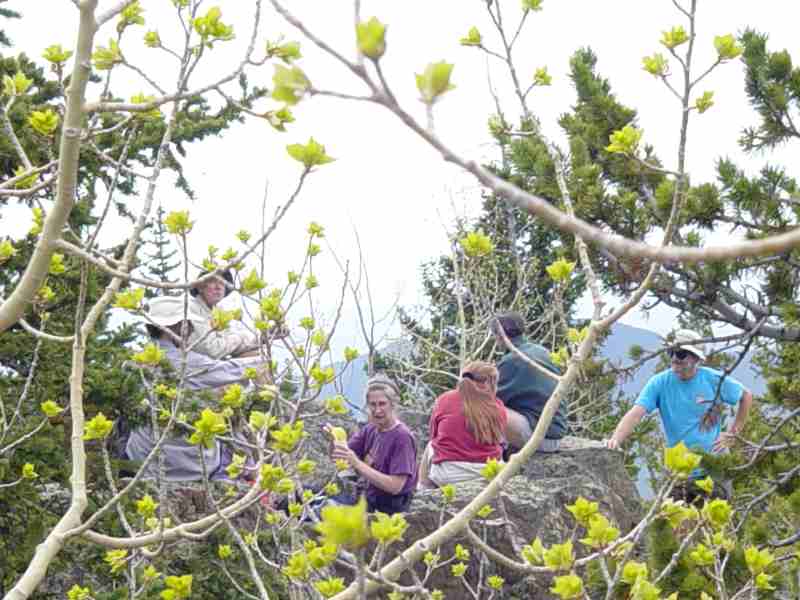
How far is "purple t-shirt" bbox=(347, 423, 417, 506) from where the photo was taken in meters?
5.57

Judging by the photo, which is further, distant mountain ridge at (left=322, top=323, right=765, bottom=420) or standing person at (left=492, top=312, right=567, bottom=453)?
standing person at (left=492, top=312, right=567, bottom=453)

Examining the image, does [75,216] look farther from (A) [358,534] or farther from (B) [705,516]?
(A) [358,534]

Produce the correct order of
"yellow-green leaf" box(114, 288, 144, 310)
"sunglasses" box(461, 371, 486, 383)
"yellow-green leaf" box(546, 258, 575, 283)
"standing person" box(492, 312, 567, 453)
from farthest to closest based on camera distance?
"standing person" box(492, 312, 567, 453) < "sunglasses" box(461, 371, 486, 383) < "yellow-green leaf" box(114, 288, 144, 310) < "yellow-green leaf" box(546, 258, 575, 283)

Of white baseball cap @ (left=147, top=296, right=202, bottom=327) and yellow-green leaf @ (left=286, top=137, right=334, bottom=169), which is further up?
white baseball cap @ (left=147, top=296, right=202, bottom=327)

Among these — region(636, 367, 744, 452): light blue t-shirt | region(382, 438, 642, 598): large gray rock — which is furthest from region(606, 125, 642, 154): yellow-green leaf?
region(636, 367, 744, 452): light blue t-shirt

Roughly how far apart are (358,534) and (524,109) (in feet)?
5.30

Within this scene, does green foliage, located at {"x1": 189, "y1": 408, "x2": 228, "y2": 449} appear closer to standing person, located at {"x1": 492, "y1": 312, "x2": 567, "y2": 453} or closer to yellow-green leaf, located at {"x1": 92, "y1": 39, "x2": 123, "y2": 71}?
yellow-green leaf, located at {"x1": 92, "y1": 39, "x2": 123, "y2": 71}

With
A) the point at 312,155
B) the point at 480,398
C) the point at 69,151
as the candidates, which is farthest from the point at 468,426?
the point at 69,151

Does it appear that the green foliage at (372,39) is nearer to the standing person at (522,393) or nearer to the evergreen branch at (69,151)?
the evergreen branch at (69,151)

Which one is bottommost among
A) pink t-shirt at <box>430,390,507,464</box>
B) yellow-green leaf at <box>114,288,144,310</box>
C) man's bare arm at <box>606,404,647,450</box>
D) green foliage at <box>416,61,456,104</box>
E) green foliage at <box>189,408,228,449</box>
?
green foliage at <box>416,61,456,104</box>

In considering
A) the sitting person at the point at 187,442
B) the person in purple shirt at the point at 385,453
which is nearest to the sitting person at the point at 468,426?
the person in purple shirt at the point at 385,453

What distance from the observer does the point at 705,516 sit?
9.48 feet

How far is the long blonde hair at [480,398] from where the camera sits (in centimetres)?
607

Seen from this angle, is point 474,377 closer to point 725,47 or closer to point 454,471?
point 454,471
